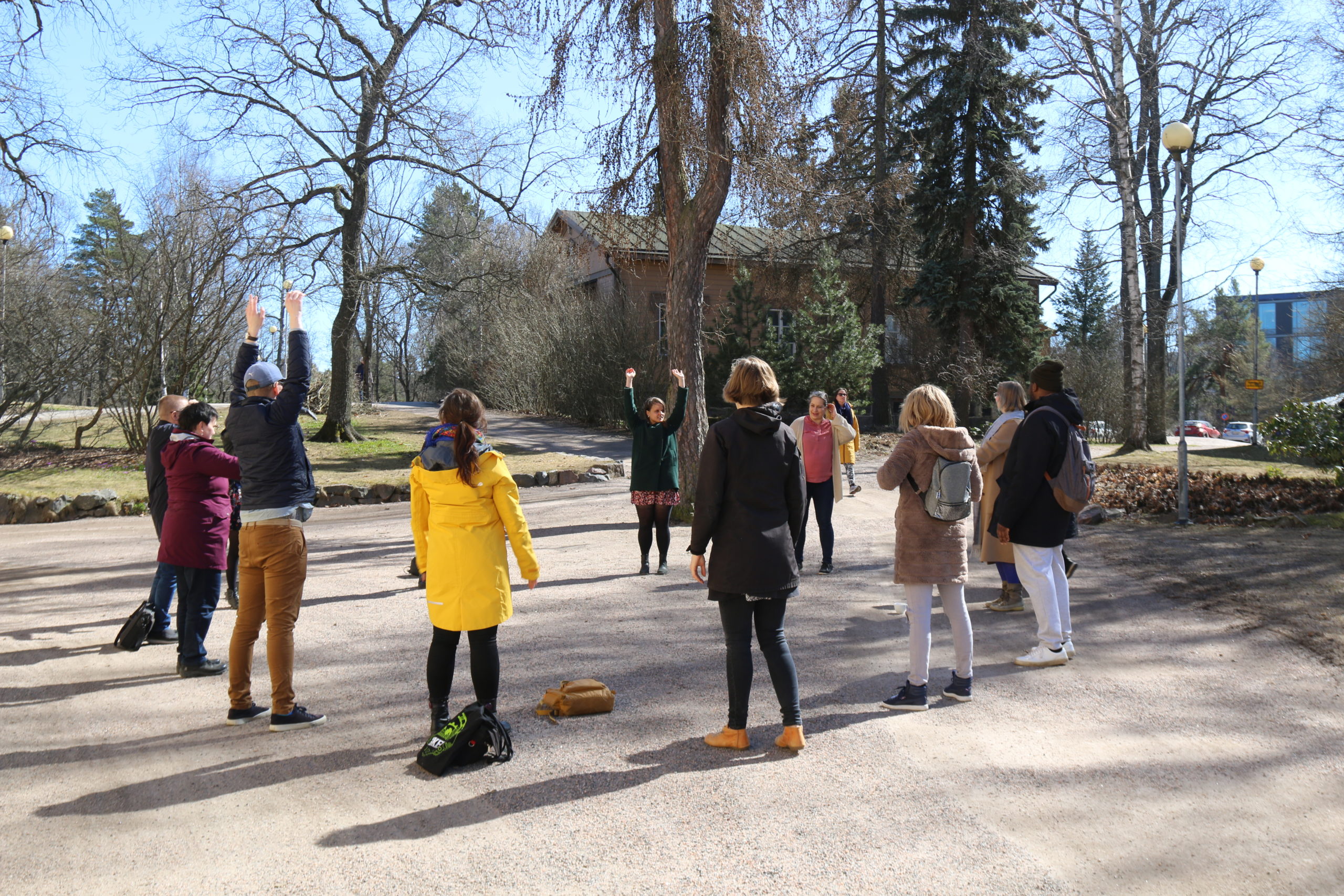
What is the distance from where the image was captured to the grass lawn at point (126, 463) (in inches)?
649

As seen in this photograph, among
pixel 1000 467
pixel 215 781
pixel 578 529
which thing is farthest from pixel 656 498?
pixel 215 781

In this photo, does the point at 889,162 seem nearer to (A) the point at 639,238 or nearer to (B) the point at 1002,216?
(B) the point at 1002,216

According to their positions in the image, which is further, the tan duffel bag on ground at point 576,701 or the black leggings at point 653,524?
the black leggings at point 653,524

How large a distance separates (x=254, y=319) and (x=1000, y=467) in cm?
557

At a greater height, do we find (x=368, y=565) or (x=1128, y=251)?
(x=1128, y=251)

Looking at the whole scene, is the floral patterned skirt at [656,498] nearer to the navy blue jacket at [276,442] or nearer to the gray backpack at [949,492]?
the gray backpack at [949,492]

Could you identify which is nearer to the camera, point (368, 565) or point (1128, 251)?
point (368, 565)

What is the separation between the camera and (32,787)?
4.38 meters

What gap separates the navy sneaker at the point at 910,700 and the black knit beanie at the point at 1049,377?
2.43 m

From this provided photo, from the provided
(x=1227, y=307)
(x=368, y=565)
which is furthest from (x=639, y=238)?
(x=1227, y=307)

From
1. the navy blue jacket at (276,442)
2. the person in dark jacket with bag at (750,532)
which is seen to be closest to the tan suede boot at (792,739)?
the person in dark jacket with bag at (750,532)

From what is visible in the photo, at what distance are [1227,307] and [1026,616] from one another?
266ft

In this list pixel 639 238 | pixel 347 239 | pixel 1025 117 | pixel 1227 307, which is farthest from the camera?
pixel 1227 307

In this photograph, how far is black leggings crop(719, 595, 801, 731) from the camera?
4.64 m
